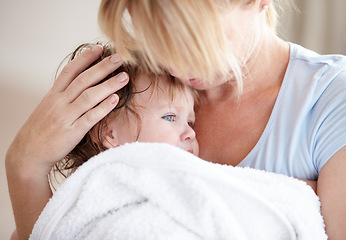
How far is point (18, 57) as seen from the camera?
162 cm

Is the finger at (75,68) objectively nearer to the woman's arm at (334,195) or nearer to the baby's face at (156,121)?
the baby's face at (156,121)

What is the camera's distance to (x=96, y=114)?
1.03 m

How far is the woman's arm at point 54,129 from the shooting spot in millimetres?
1045

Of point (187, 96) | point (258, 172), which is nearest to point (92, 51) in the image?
point (187, 96)

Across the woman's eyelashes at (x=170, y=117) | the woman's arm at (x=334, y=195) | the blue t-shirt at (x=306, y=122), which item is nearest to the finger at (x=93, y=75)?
the woman's eyelashes at (x=170, y=117)

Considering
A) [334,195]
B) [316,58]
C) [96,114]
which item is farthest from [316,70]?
[96,114]

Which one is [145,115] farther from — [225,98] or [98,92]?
[225,98]

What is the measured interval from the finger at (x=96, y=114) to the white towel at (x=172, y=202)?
0.15m

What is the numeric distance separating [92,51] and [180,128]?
0.30 m

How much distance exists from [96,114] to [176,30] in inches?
13.1

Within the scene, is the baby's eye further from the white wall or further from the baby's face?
the white wall

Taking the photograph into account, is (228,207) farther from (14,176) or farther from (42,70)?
(42,70)

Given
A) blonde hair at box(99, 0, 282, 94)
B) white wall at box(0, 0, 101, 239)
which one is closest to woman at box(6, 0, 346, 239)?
blonde hair at box(99, 0, 282, 94)

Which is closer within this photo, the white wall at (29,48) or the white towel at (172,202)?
the white towel at (172,202)
